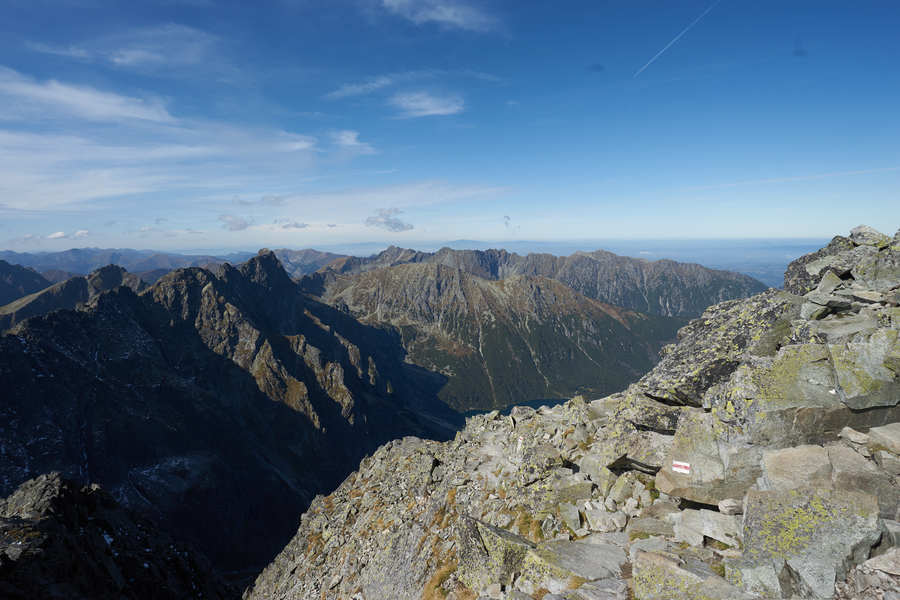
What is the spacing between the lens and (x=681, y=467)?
52.4ft

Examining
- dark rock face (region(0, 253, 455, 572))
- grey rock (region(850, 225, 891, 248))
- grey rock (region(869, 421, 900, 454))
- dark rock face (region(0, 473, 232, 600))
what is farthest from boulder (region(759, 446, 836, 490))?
dark rock face (region(0, 253, 455, 572))

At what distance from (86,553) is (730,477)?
43.3 metres

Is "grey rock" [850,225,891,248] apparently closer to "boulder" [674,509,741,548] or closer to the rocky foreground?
the rocky foreground

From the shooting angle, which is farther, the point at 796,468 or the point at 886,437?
the point at 796,468

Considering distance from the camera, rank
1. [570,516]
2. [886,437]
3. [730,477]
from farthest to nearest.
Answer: [570,516], [730,477], [886,437]

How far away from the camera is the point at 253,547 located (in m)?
120

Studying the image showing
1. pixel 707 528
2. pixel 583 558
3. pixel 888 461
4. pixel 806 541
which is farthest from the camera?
pixel 583 558

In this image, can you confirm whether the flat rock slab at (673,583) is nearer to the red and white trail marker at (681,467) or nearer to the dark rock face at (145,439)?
the red and white trail marker at (681,467)

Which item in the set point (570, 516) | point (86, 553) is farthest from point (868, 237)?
point (86, 553)

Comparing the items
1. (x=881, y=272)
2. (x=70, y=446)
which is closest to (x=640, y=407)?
(x=881, y=272)

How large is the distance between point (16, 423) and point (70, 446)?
14.9 metres

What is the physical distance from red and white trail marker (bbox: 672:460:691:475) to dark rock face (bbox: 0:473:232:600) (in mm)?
34534

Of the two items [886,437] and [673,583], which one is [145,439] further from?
[886,437]

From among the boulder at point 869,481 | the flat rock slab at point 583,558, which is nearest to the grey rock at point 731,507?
the boulder at point 869,481
